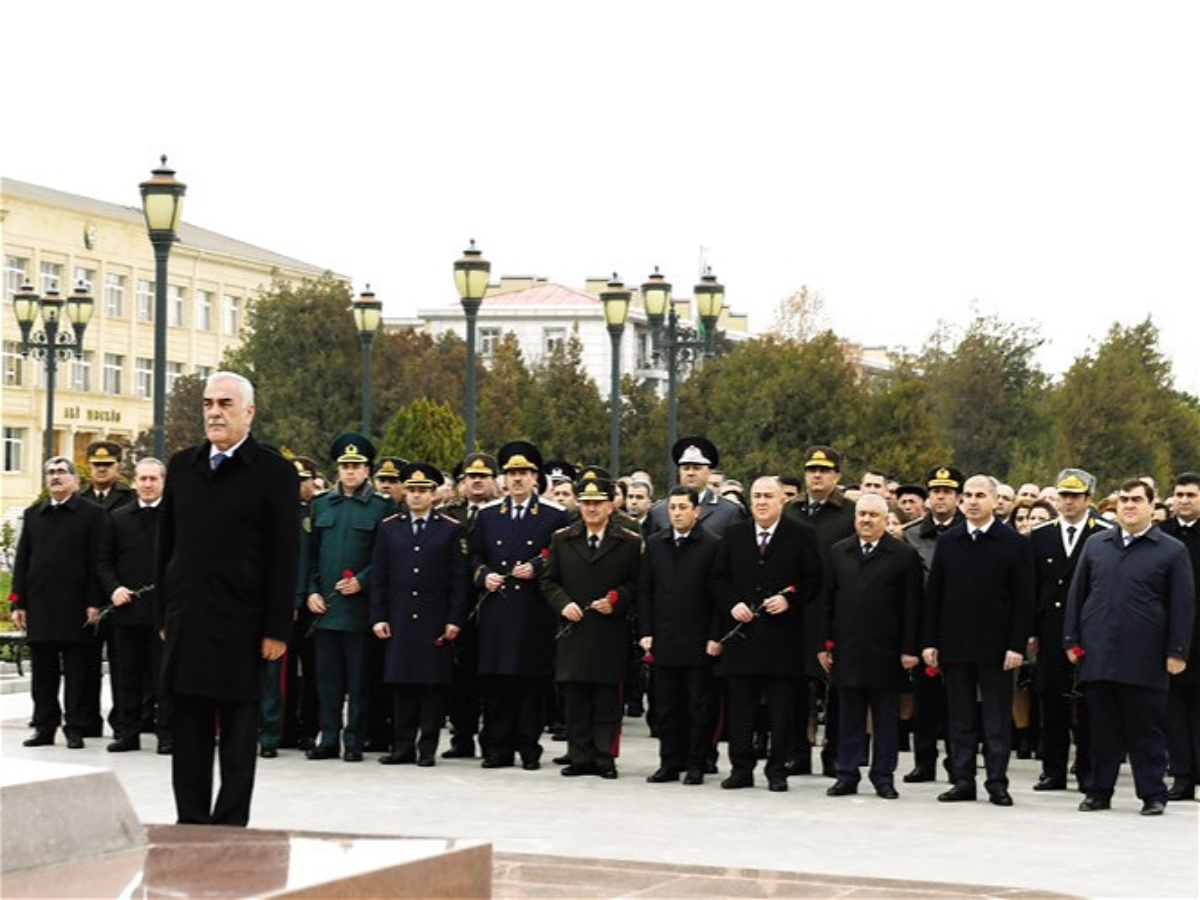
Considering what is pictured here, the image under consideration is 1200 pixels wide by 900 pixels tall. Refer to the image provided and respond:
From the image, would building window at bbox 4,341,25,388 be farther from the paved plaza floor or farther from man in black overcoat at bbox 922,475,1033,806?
man in black overcoat at bbox 922,475,1033,806

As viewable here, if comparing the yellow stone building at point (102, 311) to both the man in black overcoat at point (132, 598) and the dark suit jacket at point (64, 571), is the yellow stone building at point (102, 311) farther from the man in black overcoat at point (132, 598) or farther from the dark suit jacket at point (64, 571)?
the man in black overcoat at point (132, 598)

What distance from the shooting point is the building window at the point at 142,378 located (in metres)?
97.1

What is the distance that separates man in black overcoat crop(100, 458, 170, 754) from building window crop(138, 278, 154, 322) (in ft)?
268

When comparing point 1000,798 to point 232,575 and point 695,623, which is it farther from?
point 232,575

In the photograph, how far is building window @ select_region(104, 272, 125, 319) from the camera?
92.8m

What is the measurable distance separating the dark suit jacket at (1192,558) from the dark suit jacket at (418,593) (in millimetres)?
4831

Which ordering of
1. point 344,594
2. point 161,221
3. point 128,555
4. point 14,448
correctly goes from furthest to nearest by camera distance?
point 14,448 → point 161,221 → point 128,555 → point 344,594

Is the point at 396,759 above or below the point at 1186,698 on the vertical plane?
below

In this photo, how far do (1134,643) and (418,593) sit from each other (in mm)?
4910

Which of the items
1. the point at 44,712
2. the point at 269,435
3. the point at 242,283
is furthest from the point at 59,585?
the point at 242,283

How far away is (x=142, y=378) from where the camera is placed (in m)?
98.6

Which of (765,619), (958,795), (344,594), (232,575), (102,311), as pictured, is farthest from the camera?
(102,311)

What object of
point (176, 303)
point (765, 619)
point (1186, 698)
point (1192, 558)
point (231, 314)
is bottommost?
point (1186, 698)

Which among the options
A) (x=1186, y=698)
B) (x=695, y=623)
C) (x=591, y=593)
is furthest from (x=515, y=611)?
(x=1186, y=698)
